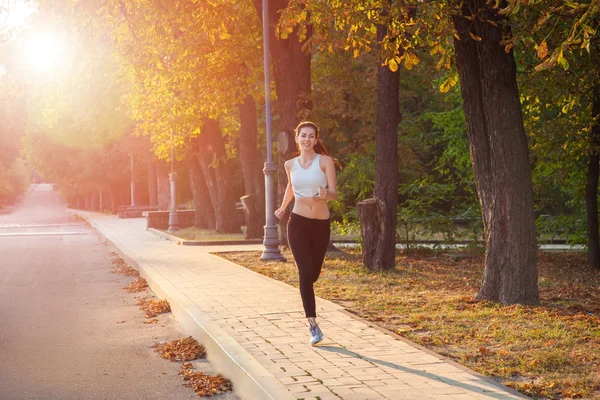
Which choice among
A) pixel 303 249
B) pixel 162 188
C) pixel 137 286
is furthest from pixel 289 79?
pixel 162 188

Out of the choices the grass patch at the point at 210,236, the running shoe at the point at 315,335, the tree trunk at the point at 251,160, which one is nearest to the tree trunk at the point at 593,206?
the running shoe at the point at 315,335

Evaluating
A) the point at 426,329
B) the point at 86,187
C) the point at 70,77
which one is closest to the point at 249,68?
the point at 70,77

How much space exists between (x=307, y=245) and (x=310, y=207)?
0.35 meters

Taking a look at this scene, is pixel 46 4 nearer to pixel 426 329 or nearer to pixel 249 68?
pixel 249 68

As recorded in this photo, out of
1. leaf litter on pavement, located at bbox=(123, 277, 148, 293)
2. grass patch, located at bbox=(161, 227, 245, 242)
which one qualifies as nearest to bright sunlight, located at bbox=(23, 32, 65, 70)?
grass patch, located at bbox=(161, 227, 245, 242)

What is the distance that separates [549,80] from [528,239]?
11.9ft

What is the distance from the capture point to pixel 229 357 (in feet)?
24.3

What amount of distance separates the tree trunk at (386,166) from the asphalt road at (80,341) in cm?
398

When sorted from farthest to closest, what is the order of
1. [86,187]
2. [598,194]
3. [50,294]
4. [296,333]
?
[86,187]
[598,194]
[50,294]
[296,333]

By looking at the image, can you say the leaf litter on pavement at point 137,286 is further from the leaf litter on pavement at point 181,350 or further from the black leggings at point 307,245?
the black leggings at point 307,245

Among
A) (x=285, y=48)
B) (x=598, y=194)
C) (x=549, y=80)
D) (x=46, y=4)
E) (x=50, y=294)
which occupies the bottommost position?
(x=50, y=294)

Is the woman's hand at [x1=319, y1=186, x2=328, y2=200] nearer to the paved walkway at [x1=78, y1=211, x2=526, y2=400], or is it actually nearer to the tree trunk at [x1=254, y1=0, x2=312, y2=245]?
the paved walkway at [x1=78, y1=211, x2=526, y2=400]

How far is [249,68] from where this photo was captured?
2533 cm

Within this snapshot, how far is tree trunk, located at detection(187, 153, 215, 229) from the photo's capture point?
35.5 meters
